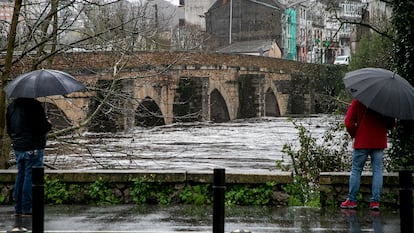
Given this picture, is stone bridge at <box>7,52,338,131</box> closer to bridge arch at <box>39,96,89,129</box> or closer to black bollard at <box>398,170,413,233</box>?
bridge arch at <box>39,96,89,129</box>

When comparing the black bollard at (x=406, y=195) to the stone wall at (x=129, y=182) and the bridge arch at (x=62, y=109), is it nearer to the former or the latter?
the stone wall at (x=129, y=182)

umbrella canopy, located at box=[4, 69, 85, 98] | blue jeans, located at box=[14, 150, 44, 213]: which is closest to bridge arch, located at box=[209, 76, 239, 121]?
umbrella canopy, located at box=[4, 69, 85, 98]

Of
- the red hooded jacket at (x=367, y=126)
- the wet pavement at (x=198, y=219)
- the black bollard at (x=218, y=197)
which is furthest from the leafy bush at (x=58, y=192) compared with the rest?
the red hooded jacket at (x=367, y=126)

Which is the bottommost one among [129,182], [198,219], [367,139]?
[198,219]

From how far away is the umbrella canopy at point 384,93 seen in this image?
870 centimetres

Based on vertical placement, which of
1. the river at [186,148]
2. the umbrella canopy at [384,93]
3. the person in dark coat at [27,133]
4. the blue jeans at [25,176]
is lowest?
the river at [186,148]

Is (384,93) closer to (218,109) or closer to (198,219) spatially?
(198,219)

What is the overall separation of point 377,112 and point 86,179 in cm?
385

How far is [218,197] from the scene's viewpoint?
6.79 meters

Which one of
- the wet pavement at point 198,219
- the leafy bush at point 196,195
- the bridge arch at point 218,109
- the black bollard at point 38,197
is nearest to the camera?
the black bollard at point 38,197

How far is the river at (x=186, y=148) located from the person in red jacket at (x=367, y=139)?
5204 mm

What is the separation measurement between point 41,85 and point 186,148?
64.0ft

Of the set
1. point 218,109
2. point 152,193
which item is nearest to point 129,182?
point 152,193

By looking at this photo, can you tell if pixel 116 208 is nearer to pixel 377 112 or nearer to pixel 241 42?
pixel 377 112
